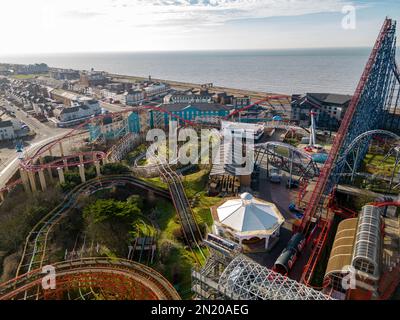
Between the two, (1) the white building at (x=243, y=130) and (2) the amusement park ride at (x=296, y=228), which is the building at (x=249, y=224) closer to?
(2) the amusement park ride at (x=296, y=228)

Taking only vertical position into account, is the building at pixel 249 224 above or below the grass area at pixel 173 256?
above

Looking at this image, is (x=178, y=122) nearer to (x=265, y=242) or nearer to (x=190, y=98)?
(x=190, y=98)

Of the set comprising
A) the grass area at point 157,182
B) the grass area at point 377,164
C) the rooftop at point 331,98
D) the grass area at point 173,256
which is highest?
the rooftop at point 331,98

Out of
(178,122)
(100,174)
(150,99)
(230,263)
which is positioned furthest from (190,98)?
(230,263)

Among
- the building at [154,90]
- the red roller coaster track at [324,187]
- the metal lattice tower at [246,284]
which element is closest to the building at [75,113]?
the building at [154,90]

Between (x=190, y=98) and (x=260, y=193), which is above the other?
(x=190, y=98)

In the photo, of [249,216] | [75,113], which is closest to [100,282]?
[249,216]
